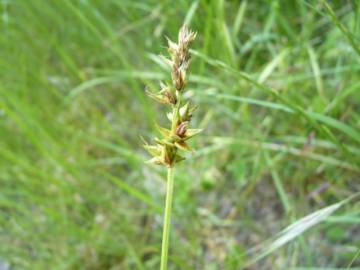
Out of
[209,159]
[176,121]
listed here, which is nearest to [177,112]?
[176,121]

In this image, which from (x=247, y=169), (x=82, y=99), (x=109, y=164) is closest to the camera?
(x=247, y=169)

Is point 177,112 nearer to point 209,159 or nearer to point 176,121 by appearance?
point 176,121

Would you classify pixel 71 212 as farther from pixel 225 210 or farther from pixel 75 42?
pixel 75 42

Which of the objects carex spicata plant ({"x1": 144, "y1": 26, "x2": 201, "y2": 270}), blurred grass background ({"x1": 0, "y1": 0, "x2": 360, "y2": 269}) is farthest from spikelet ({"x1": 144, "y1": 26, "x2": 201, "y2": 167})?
blurred grass background ({"x1": 0, "y1": 0, "x2": 360, "y2": 269})

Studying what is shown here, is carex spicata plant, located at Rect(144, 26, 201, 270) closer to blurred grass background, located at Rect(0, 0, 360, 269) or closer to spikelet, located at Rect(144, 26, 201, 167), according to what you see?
spikelet, located at Rect(144, 26, 201, 167)

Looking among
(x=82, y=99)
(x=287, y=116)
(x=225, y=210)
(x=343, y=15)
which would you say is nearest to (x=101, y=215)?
(x=225, y=210)

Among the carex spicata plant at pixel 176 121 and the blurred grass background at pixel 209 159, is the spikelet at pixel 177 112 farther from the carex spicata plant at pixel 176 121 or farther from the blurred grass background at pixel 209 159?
the blurred grass background at pixel 209 159

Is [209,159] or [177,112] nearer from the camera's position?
[177,112]

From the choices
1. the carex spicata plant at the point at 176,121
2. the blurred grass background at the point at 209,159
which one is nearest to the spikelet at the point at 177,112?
the carex spicata plant at the point at 176,121
